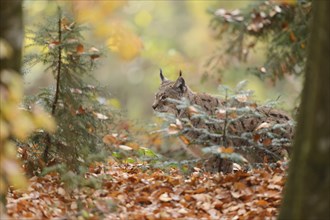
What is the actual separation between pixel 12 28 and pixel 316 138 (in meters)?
2.79

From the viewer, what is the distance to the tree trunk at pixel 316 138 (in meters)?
5.06

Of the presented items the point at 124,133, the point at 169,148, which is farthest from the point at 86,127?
the point at 169,148

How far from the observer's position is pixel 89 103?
8523 millimetres

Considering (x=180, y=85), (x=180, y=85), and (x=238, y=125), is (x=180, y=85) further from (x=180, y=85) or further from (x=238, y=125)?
(x=238, y=125)

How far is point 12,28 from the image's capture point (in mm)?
5781

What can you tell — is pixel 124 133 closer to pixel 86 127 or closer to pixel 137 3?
pixel 86 127

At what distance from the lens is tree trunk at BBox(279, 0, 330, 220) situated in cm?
506

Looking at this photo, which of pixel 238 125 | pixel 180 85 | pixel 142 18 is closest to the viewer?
pixel 238 125

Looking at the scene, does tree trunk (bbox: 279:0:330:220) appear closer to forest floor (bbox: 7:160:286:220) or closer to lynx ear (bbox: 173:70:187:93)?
forest floor (bbox: 7:160:286:220)

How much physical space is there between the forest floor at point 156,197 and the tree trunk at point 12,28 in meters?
1.60

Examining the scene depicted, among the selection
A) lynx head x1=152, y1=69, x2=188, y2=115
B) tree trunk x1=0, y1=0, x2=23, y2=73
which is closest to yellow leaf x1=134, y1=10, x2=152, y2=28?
lynx head x1=152, y1=69, x2=188, y2=115

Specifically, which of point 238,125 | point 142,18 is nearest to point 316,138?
point 238,125

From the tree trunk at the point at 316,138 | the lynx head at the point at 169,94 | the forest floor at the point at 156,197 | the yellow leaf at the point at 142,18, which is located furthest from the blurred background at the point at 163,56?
the tree trunk at the point at 316,138

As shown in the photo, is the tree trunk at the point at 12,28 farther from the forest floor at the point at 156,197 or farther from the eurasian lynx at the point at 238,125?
the eurasian lynx at the point at 238,125
